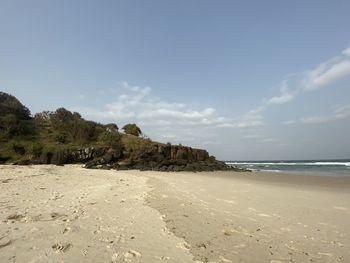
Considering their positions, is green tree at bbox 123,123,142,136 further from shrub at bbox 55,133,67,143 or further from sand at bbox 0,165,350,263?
sand at bbox 0,165,350,263

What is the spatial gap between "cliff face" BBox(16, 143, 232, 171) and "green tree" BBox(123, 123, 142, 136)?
22.8 ft

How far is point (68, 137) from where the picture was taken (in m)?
29.9

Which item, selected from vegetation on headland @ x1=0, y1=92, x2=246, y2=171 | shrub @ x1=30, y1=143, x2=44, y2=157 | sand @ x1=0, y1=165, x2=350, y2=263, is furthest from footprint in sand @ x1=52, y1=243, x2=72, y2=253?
shrub @ x1=30, y1=143, x2=44, y2=157

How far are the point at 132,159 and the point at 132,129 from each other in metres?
10.6

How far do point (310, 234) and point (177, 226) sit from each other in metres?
2.66

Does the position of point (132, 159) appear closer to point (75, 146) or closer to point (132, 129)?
point (75, 146)

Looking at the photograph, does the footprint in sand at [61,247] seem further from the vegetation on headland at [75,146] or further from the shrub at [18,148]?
the shrub at [18,148]

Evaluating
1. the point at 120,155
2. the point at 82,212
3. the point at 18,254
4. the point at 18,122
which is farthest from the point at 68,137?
the point at 18,254

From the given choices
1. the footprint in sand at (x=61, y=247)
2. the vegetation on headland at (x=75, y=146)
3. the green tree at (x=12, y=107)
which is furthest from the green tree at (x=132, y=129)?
the footprint in sand at (x=61, y=247)

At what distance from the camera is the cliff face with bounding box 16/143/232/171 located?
23.6m

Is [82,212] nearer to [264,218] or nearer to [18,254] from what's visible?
[18,254]

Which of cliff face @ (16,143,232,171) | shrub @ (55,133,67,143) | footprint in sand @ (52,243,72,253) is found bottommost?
footprint in sand @ (52,243,72,253)

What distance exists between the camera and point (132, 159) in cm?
2688

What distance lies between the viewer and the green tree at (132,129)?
120 feet
